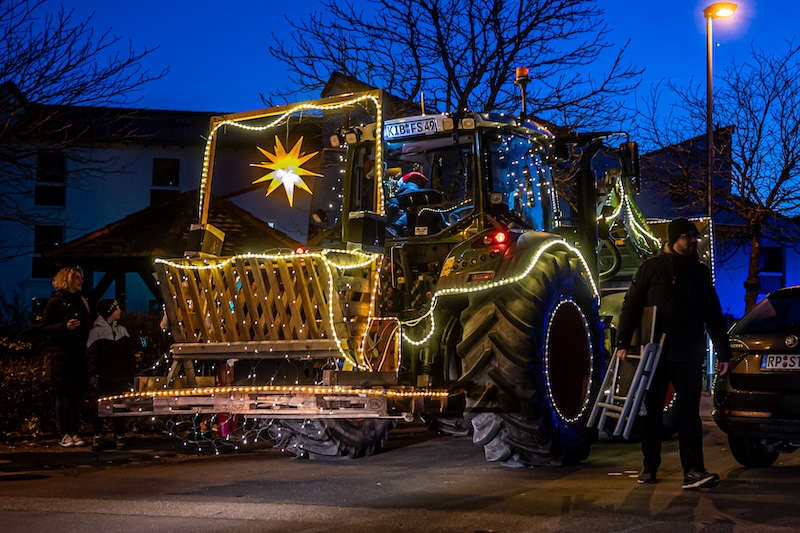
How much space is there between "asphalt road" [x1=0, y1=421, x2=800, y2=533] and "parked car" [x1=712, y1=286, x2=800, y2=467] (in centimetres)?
25

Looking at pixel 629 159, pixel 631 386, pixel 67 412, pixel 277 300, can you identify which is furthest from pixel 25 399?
pixel 631 386

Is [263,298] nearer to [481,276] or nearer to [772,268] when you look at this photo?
[481,276]

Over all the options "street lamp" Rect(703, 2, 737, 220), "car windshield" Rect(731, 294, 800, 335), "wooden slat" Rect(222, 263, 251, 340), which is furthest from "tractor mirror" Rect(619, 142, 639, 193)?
"street lamp" Rect(703, 2, 737, 220)

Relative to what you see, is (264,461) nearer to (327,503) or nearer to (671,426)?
(327,503)

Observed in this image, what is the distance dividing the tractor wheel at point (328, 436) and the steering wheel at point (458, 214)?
192cm

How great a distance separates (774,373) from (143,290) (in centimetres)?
3341

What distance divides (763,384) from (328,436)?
3.77 m

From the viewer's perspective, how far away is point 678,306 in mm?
7672

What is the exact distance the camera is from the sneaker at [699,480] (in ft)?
23.8

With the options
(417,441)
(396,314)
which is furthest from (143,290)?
(396,314)

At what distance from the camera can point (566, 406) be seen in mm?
8852

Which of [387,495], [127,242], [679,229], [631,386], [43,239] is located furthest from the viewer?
[43,239]

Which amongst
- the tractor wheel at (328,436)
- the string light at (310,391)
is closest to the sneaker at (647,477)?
the string light at (310,391)

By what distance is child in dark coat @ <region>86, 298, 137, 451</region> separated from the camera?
12.0 metres
